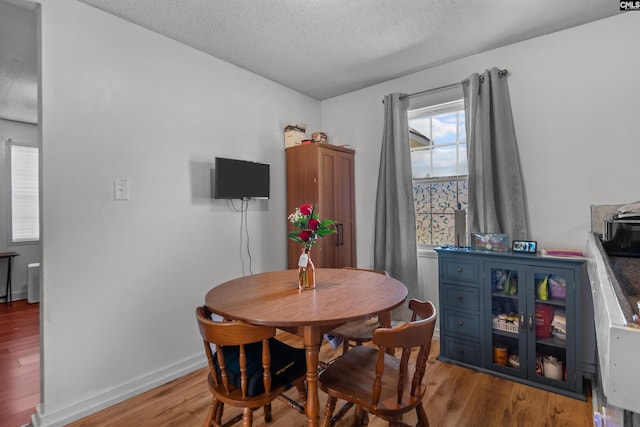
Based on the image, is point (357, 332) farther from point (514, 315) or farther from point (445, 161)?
point (445, 161)

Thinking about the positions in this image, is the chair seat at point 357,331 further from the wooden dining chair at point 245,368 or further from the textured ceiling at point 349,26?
the textured ceiling at point 349,26

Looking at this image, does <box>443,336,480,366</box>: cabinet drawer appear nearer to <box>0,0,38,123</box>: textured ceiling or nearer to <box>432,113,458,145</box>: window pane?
<box>432,113,458,145</box>: window pane

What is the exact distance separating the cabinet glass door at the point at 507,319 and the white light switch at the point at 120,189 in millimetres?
2738

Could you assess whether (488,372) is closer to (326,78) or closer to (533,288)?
(533,288)

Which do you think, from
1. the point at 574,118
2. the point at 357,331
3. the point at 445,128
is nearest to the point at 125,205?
the point at 357,331

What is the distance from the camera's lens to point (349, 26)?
2303 millimetres

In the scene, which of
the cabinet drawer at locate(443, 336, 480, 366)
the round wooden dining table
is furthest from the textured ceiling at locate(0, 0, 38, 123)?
the cabinet drawer at locate(443, 336, 480, 366)

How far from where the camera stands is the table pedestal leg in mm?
1354

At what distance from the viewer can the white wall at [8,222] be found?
441cm

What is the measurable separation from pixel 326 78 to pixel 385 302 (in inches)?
99.9

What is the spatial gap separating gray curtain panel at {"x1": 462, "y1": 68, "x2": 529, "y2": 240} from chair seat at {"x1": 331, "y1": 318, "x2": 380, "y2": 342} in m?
1.31

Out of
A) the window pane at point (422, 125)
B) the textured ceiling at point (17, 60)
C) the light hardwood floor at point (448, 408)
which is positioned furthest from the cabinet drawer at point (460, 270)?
the textured ceiling at point (17, 60)

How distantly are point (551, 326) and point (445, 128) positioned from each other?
6.22 feet

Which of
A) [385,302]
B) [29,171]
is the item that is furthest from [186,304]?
[29,171]
